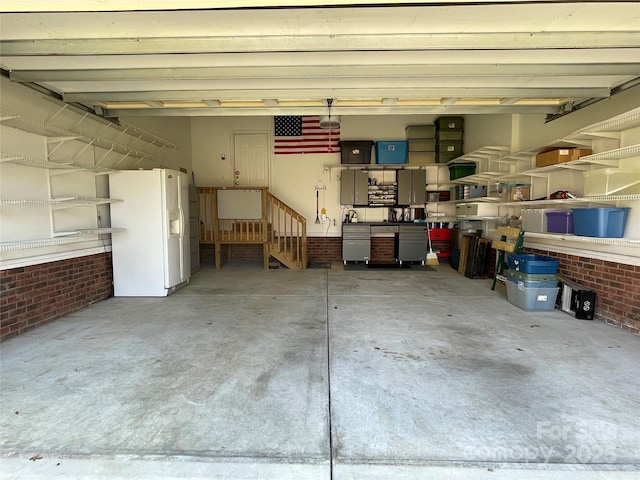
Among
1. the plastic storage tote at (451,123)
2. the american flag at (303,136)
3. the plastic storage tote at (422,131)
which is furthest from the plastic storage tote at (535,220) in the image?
the american flag at (303,136)

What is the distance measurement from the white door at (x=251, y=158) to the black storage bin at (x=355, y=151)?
2055 millimetres

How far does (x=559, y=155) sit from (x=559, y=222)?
34.9 inches

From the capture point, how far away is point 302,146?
8391 millimetres

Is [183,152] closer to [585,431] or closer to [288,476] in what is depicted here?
[288,476]

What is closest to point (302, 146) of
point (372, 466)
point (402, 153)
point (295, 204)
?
point (295, 204)

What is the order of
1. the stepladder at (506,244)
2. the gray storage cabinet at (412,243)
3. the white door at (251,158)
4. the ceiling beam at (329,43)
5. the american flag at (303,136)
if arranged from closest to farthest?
the ceiling beam at (329,43) → the stepladder at (506,244) → the gray storage cabinet at (412,243) → the american flag at (303,136) → the white door at (251,158)

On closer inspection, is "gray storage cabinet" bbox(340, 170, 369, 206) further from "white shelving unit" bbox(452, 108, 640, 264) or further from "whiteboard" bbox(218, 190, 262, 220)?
"white shelving unit" bbox(452, 108, 640, 264)

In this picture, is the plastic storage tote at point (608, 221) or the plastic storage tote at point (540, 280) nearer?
the plastic storage tote at point (608, 221)

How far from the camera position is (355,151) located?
8008 millimetres

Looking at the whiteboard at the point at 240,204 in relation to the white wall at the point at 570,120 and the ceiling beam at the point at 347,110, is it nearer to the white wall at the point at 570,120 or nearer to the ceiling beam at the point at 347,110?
the ceiling beam at the point at 347,110

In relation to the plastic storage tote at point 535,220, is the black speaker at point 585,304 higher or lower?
lower

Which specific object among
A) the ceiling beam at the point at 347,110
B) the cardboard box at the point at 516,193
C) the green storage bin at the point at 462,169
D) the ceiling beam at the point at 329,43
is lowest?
the cardboard box at the point at 516,193

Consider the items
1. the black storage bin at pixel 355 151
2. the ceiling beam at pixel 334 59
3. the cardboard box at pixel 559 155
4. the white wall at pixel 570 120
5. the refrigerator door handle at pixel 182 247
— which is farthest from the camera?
Result: the black storage bin at pixel 355 151

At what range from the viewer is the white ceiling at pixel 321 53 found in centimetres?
237
